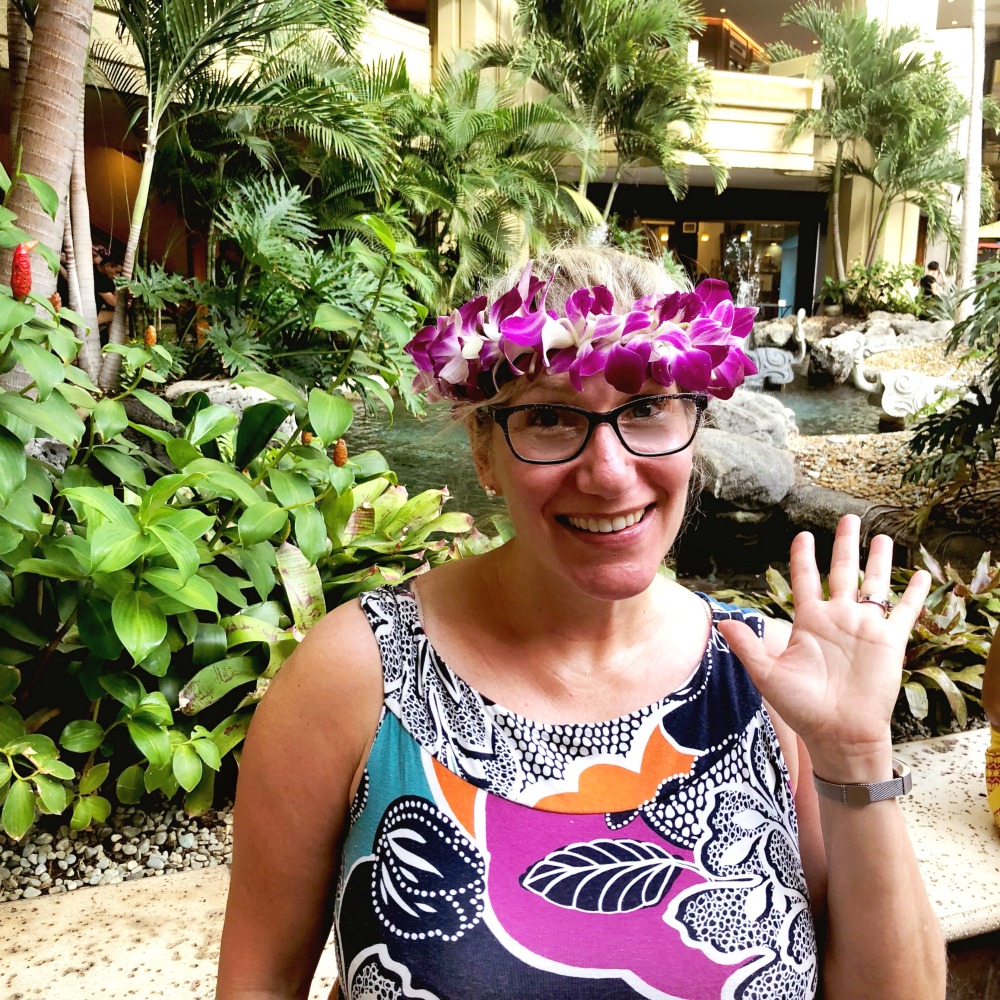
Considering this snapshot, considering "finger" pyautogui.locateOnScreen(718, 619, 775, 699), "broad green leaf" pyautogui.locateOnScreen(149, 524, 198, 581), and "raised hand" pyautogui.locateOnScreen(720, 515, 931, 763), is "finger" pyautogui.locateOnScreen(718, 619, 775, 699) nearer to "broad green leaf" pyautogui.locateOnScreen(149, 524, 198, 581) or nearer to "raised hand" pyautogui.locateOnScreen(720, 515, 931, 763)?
"raised hand" pyautogui.locateOnScreen(720, 515, 931, 763)

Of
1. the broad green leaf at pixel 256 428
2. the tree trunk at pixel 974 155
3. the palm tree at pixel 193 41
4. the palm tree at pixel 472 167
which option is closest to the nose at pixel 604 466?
the broad green leaf at pixel 256 428

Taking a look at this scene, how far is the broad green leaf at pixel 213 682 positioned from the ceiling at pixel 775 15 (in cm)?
2357

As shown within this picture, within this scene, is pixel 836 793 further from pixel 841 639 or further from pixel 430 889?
pixel 430 889

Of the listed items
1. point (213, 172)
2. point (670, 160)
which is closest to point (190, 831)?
point (213, 172)

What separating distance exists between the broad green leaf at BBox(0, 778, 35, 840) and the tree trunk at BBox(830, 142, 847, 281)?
22695mm

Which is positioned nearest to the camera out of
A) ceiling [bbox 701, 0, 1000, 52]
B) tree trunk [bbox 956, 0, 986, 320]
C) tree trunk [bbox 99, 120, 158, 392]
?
tree trunk [bbox 99, 120, 158, 392]

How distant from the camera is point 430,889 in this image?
103cm

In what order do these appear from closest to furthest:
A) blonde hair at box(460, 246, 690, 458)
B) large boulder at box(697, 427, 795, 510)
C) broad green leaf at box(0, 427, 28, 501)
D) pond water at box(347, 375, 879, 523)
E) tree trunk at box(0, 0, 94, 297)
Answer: blonde hair at box(460, 246, 690, 458), broad green leaf at box(0, 427, 28, 501), tree trunk at box(0, 0, 94, 297), pond water at box(347, 375, 879, 523), large boulder at box(697, 427, 795, 510)

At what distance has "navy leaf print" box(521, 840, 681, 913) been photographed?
105cm

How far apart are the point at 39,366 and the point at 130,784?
3.69 ft

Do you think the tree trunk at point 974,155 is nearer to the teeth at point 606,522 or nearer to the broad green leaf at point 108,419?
the broad green leaf at point 108,419

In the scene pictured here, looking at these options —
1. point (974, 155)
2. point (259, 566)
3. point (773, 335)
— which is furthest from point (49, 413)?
point (974, 155)

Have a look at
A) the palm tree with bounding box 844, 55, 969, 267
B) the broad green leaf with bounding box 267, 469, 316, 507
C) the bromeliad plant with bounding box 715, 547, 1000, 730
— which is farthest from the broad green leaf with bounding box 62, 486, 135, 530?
the palm tree with bounding box 844, 55, 969, 267

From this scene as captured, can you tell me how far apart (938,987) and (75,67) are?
12.6ft
